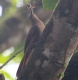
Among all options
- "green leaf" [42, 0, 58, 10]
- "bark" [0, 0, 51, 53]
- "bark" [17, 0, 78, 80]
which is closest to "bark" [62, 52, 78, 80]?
"bark" [17, 0, 78, 80]

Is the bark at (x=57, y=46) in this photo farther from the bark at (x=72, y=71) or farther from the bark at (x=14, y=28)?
the bark at (x=14, y=28)

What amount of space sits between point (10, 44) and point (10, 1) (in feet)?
2.13

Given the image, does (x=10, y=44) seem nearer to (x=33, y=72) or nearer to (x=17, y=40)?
(x=17, y=40)

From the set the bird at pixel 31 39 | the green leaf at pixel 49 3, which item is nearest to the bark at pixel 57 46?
the bird at pixel 31 39

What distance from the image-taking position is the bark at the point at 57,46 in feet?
3.86

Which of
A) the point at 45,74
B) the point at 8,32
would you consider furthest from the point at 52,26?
the point at 8,32

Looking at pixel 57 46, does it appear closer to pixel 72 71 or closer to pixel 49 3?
pixel 72 71

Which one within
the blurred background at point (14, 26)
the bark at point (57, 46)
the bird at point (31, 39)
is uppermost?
the bark at point (57, 46)

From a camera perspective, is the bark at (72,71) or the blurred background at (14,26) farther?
the blurred background at (14,26)

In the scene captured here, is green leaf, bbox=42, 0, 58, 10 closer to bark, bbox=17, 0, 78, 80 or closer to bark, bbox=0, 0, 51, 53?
bark, bbox=17, 0, 78, 80

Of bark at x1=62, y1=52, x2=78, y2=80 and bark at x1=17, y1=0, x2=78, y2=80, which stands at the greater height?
bark at x1=17, y1=0, x2=78, y2=80

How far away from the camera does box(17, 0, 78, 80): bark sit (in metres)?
1.18

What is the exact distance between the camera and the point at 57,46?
1.19 m

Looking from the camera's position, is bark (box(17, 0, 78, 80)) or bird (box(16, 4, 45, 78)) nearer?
bark (box(17, 0, 78, 80))
